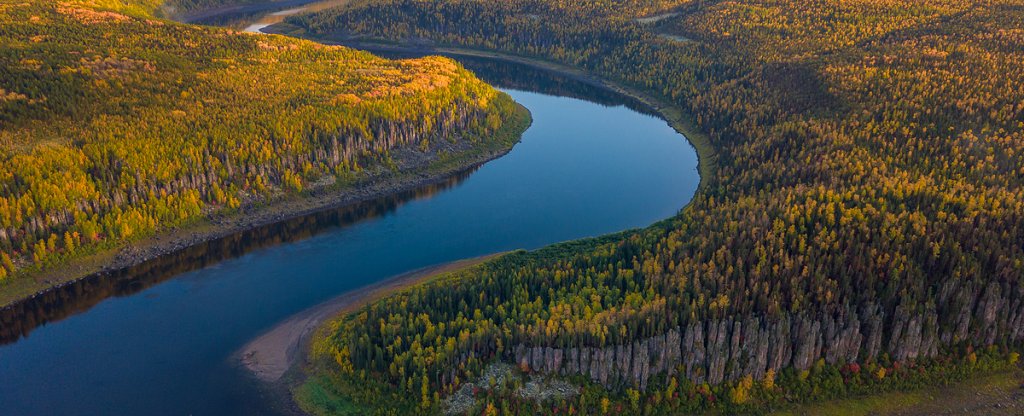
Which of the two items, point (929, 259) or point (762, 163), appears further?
point (762, 163)

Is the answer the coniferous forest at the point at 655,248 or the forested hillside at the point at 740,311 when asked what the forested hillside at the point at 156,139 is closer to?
the coniferous forest at the point at 655,248

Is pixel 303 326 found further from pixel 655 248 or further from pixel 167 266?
pixel 655 248

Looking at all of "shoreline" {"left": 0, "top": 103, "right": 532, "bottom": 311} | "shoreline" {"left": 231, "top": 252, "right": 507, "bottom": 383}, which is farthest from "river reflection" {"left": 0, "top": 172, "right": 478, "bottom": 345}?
"shoreline" {"left": 231, "top": 252, "right": 507, "bottom": 383}

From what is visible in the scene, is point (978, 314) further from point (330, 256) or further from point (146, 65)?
point (146, 65)

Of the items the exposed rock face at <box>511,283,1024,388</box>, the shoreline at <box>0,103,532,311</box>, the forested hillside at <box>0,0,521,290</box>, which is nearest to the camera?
the exposed rock face at <box>511,283,1024,388</box>

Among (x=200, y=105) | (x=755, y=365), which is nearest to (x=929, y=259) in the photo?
(x=755, y=365)

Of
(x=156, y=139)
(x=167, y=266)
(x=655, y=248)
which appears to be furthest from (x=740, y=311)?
(x=156, y=139)

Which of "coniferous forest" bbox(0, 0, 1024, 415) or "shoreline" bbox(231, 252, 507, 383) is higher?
"coniferous forest" bbox(0, 0, 1024, 415)

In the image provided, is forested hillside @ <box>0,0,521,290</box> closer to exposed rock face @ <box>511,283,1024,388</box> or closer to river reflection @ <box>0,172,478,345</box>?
river reflection @ <box>0,172,478,345</box>

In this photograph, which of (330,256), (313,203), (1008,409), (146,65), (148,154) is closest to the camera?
(1008,409)
